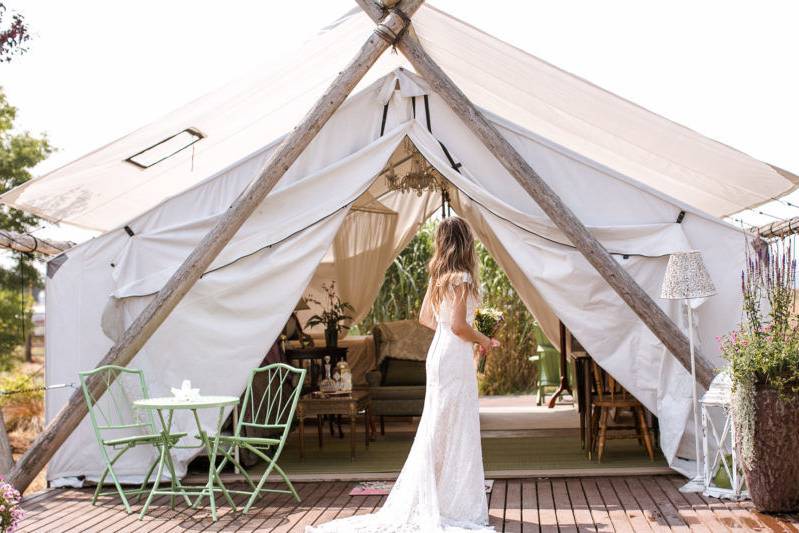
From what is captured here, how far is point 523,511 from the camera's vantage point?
195 inches

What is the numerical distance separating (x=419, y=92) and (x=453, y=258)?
2005 millimetres

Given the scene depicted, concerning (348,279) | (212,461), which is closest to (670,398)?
(212,461)

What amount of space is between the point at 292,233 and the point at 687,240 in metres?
2.59

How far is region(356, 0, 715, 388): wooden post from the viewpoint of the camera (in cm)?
550

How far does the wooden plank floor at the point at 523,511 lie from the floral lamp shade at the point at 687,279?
1165 millimetres

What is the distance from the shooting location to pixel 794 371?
4621 mm

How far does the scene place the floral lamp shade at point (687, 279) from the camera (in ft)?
17.4

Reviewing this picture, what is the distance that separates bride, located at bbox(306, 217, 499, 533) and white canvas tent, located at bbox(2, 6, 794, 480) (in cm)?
143

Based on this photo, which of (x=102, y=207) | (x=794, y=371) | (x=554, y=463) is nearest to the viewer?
(x=794, y=371)

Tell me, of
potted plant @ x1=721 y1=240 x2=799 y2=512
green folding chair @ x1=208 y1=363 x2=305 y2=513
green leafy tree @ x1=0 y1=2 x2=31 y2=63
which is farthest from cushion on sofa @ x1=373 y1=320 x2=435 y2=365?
green leafy tree @ x1=0 y1=2 x2=31 y2=63

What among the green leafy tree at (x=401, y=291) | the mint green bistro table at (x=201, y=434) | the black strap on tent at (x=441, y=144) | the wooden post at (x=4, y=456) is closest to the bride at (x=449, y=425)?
the mint green bistro table at (x=201, y=434)

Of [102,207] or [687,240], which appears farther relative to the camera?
[102,207]

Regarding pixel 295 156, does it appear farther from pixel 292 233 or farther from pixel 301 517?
pixel 301 517

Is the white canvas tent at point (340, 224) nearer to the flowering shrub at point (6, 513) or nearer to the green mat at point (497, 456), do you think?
the green mat at point (497, 456)
